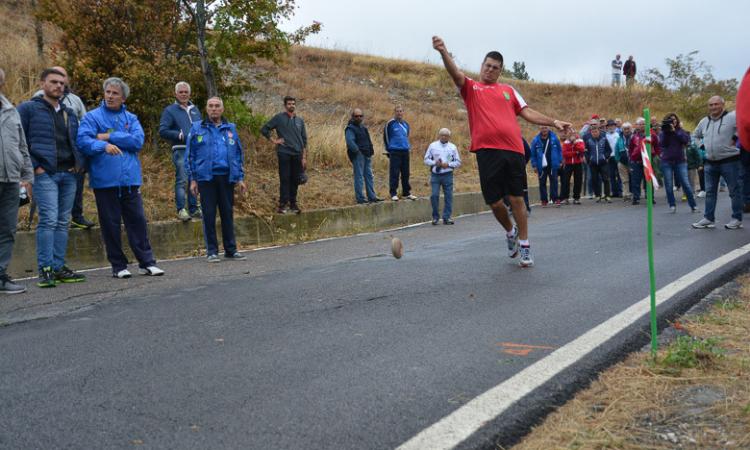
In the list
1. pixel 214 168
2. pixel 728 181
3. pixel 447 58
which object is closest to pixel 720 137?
pixel 728 181

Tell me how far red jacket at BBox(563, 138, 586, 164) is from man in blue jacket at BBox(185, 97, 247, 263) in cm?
1196

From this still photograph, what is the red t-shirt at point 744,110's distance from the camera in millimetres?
3090

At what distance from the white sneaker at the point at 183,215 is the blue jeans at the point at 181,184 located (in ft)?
0.21

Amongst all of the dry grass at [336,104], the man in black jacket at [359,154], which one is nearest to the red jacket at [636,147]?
the dry grass at [336,104]

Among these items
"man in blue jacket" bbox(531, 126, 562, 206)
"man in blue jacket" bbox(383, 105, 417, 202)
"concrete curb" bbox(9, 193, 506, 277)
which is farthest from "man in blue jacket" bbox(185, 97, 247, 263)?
"man in blue jacket" bbox(531, 126, 562, 206)

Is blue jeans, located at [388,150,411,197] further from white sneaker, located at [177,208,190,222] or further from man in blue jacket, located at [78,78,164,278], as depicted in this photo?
man in blue jacket, located at [78,78,164,278]

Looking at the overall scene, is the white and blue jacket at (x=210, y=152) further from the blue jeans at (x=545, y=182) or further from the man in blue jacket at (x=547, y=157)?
the blue jeans at (x=545, y=182)

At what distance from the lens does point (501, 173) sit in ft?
26.2

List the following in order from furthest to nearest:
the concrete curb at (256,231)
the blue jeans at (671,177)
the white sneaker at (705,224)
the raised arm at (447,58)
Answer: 1. the blue jeans at (671,177)
2. the white sneaker at (705,224)
3. the concrete curb at (256,231)
4. the raised arm at (447,58)

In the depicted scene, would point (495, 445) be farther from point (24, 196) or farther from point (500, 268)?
point (24, 196)

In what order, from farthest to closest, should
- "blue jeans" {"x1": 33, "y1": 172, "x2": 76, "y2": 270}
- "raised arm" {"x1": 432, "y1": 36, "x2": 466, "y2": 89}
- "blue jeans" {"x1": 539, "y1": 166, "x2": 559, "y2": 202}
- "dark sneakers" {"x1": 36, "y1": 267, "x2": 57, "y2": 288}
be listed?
"blue jeans" {"x1": 539, "y1": 166, "x2": 559, "y2": 202} < "blue jeans" {"x1": 33, "y1": 172, "x2": 76, "y2": 270} < "dark sneakers" {"x1": 36, "y1": 267, "x2": 57, "y2": 288} < "raised arm" {"x1": 432, "y1": 36, "x2": 466, "y2": 89}

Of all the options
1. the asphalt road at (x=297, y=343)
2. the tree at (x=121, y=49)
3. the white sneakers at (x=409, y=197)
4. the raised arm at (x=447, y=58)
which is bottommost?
the asphalt road at (x=297, y=343)

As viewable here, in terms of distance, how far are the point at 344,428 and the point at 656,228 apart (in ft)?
31.3

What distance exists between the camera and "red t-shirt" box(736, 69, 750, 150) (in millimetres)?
3090
